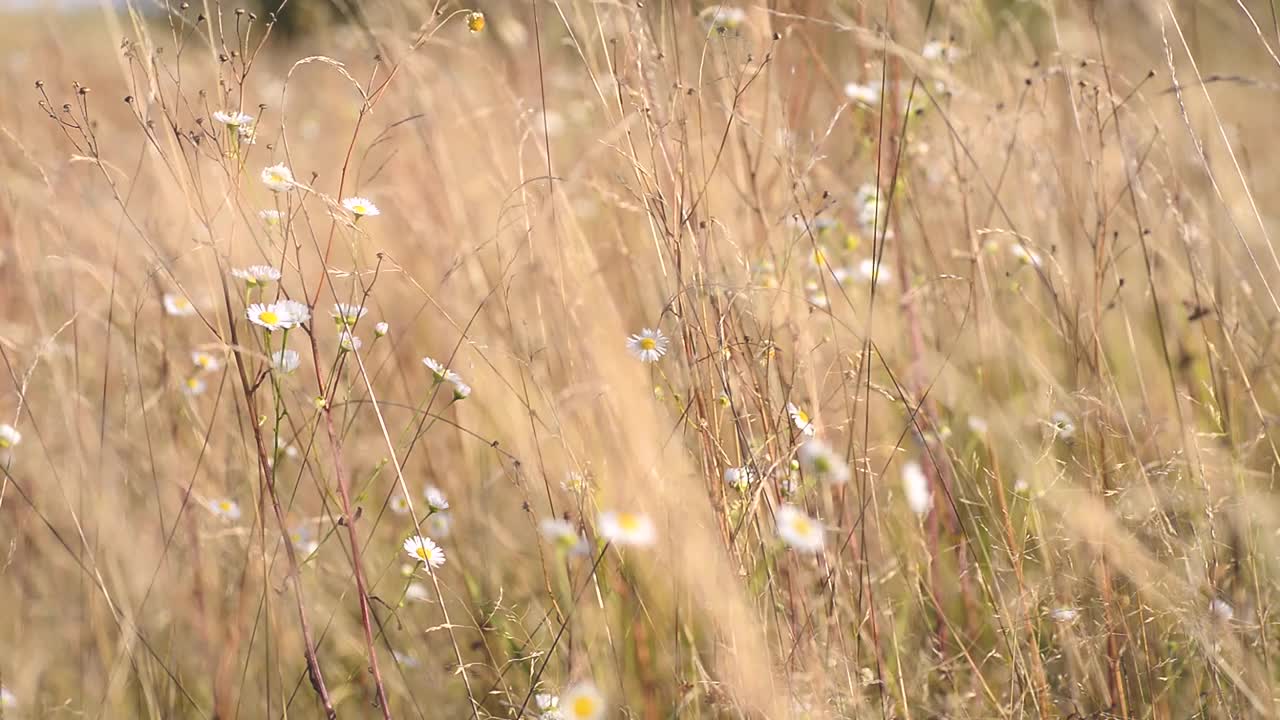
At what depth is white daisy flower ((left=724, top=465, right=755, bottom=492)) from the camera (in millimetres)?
1003

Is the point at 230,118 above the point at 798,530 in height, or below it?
above

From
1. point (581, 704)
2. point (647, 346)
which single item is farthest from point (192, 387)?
point (581, 704)

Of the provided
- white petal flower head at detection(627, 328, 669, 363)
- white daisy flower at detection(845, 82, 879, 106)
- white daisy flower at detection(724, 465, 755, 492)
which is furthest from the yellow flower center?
white daisy flower at detection(845, 82, 879, 106)

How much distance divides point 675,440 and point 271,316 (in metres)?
0.47

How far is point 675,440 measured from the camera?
104 centimetres

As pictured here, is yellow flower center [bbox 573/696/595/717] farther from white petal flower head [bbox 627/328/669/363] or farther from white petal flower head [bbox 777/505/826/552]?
white petal flower head [bbox 627/328/669/363]

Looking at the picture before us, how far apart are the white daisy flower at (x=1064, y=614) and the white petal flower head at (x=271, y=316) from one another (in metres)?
0.86

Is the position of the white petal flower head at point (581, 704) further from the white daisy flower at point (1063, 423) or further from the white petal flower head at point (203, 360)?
the white petal flower head at point (203, 360)

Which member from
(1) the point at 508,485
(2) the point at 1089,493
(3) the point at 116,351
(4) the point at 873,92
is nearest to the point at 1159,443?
(2) the point at 1089,493

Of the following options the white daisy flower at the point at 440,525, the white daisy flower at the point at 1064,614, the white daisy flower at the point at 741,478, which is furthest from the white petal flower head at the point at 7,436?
the white daisy flower at the point at 1064,614

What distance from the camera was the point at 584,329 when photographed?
51.0 inches

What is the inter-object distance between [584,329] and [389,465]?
59 cm

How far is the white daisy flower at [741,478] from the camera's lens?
39.5 inches

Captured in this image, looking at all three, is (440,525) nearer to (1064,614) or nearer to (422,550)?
(422,550)
